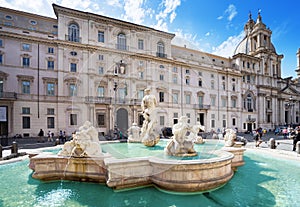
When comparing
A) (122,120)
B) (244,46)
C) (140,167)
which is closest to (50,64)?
(122,120)

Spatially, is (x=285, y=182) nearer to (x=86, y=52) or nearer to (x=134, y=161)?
(x=134, y=161)

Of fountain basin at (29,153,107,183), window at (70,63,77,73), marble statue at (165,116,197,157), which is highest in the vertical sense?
window at (70,63,77,73)

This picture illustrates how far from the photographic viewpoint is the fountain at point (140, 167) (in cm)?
453

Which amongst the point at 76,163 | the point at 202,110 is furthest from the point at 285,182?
the point at 76,163

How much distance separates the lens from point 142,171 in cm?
486

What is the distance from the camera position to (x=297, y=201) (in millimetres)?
4379

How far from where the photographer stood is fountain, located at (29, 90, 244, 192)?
14.9 ft

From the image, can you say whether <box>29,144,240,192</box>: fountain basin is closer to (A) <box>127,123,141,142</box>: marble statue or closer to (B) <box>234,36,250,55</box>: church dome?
(A) <box>127,123,141,142</box>: marble statue

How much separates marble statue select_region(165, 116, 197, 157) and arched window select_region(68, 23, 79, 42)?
24.2 m

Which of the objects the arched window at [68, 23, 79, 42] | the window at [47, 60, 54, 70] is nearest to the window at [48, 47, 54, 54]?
the window at [47, 60, 54, 70]

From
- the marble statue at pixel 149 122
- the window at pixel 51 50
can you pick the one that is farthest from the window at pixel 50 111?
the marble statue at pixel 149 122

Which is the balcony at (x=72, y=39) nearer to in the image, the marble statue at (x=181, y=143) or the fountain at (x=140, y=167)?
the fountain at (x=140, y=167)

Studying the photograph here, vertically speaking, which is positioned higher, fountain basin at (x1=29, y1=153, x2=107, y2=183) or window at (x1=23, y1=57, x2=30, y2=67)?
window at (x1=23, y1=57, x2=30, y2=67)

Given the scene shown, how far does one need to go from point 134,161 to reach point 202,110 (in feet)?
17.7
